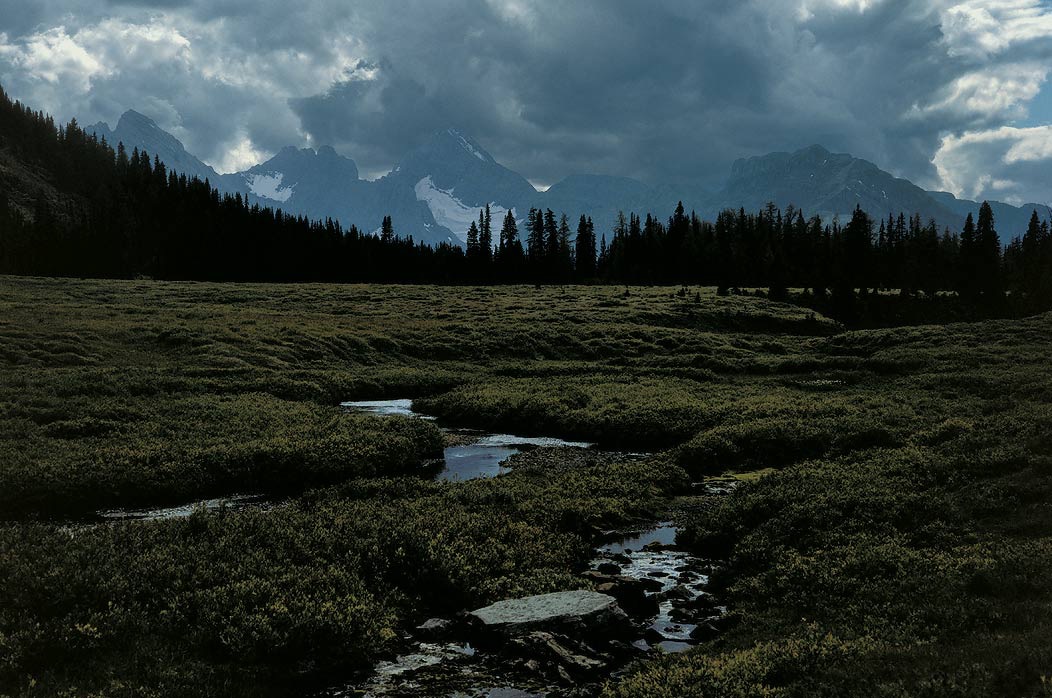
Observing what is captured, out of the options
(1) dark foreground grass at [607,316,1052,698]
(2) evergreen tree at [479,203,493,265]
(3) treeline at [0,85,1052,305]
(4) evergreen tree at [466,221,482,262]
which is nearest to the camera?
(1) dark foreground grass at [607,316,1052,698]

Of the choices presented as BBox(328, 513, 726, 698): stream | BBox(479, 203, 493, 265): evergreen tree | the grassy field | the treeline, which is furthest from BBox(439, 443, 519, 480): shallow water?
BBox(479, 203, 493, 265): evergreen tree

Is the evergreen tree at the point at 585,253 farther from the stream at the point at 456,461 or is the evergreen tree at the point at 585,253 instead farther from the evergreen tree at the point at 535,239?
the stream at the point at 456,461

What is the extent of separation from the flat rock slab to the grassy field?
1240 mm

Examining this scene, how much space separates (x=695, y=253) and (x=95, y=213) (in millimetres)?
155615

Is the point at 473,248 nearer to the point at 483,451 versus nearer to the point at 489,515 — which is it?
the point at 483,451

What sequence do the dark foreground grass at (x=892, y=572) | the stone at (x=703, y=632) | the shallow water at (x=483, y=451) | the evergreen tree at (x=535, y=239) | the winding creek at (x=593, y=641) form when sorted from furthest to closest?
1. the evergreen tree at (x=535, y=239)
2. the shallow water at (x=483, y=451)
3. the stone at (x=703, y=632)
4. the winding creek at (x=593, y=641)
5. the dark foreground grass at (x=892, y=572)

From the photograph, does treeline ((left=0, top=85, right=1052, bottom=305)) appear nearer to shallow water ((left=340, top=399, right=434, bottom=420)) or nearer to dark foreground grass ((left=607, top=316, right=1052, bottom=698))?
shallow water ((left=340, top=399, right=434, bottom=420))

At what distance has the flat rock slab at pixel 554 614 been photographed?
12.9m

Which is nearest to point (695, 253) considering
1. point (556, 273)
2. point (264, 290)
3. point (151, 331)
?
point (556, 273)

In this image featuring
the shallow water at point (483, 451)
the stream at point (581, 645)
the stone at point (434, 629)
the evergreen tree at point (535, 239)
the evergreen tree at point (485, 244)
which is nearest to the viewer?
the stream at point (581, 645)

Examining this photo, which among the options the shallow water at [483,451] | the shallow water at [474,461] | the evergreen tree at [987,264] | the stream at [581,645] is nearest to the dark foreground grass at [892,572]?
the stream at [581,645]

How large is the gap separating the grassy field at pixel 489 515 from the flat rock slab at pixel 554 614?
1.24 metres

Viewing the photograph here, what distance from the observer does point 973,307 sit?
358 ft

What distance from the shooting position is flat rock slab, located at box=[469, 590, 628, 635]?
12.9 m
